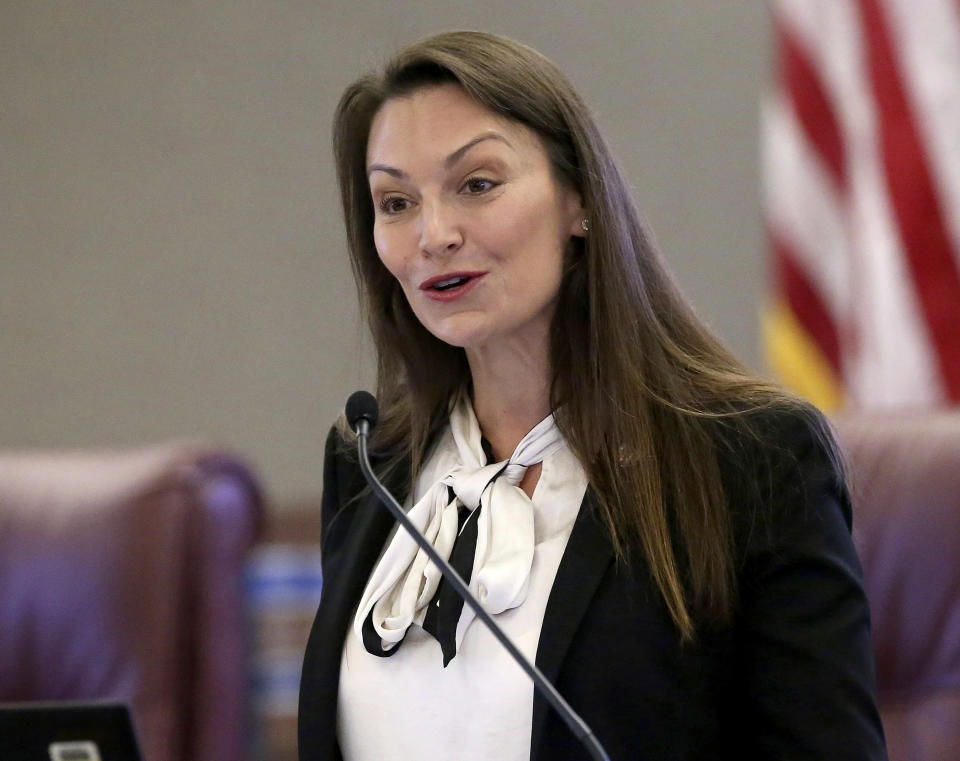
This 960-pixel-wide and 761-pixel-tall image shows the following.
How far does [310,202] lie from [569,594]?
79.5 inches

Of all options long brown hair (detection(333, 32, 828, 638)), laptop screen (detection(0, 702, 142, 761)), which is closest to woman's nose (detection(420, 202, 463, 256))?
long brown hair (detection(333, 32, 828, 638))

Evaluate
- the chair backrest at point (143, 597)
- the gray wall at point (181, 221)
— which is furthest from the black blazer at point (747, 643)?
the gray wall at point (181, 221)

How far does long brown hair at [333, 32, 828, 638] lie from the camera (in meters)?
1.30

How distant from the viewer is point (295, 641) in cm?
258

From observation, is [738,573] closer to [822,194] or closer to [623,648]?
[623,648]

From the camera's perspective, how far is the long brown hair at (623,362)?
1300 mm

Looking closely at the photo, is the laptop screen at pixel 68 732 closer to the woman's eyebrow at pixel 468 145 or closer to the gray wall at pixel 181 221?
the woman's eyebrow at pixel 468 145

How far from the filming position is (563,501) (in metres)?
1.41

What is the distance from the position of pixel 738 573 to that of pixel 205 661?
901mm

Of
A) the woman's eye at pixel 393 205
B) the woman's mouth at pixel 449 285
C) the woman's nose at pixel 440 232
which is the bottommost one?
the woman's mouth at pixel 449 285

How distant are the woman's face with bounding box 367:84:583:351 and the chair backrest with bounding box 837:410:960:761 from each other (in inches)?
22.3

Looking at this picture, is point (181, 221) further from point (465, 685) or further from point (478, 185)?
point (465, 685)

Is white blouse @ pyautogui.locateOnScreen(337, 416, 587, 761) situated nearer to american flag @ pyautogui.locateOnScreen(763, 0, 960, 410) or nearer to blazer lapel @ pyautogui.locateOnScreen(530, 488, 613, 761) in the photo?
blazer lapel @ pyautogui.locateOnScreen(530, 488, 613, 761)

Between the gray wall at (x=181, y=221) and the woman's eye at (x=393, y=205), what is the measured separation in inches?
64.1
